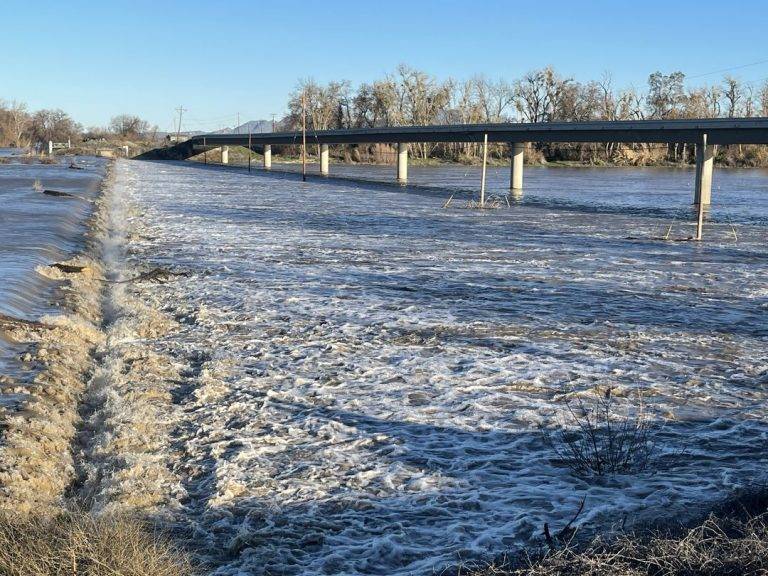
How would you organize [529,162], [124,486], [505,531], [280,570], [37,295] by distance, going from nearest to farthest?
[280,570]
[505,531]
[124,486]
[37,295]
[529,162]

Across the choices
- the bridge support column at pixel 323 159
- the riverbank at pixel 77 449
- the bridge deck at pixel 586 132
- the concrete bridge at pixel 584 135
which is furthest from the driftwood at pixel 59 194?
the bridge support column at pixel 323 159

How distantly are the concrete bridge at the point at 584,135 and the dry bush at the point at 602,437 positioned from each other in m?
22.4

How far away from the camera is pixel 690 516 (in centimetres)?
768

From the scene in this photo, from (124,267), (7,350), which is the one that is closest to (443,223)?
(124,267)

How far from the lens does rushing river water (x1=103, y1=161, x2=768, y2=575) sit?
783cm

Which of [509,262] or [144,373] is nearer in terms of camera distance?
[144,373]

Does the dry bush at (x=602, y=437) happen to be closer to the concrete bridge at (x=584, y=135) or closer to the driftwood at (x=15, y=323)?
the driftwood at (x=15, y=323)

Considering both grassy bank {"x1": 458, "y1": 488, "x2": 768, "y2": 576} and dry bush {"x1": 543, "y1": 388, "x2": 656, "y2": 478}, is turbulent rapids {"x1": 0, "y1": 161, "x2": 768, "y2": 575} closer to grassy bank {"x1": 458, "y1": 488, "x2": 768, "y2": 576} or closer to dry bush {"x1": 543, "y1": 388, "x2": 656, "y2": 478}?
dry bush {"x1": 543, "y1": 388, "x2": 656, "y2": 478}

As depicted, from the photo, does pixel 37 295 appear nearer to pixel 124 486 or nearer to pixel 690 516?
pixel 124 486

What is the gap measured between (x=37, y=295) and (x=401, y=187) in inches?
2080

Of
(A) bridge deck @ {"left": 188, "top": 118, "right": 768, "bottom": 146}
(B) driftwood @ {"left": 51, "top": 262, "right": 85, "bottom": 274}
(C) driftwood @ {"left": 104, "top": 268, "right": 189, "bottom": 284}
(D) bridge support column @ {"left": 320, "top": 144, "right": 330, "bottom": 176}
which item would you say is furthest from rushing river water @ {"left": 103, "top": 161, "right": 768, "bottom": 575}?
(D) bridge support column @ {"left": 320, "top": 144, "right": 330, "bottom": 176}

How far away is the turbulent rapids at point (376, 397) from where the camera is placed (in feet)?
25.9

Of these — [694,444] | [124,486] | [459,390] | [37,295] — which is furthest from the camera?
[37,295]

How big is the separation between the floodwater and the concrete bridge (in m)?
22.3
